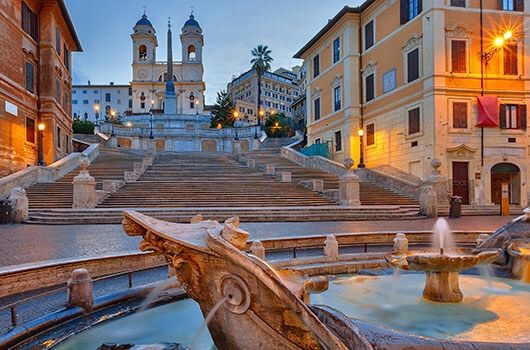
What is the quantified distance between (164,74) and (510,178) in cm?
7930

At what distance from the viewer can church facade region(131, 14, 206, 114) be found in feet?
299

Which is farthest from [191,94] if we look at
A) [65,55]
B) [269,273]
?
[269,273]

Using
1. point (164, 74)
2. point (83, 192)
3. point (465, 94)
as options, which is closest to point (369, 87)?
point (465, 94)

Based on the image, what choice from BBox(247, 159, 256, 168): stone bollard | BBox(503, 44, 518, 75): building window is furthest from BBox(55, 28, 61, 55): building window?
BBox(503, 44, 518, 75): building window

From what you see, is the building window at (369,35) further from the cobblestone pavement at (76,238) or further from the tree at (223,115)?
the tree at (223,115)

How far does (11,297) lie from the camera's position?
21.3 ft

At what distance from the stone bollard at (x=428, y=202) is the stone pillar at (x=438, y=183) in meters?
1.36

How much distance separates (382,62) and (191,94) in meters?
66.3

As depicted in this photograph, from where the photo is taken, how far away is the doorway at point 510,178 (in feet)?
82.7

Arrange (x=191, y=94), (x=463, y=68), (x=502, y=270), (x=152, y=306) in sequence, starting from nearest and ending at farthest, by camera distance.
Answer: (x=152, y=306) → (x=502, y=270) → (x=463, y=68) → (x=191, y=94)

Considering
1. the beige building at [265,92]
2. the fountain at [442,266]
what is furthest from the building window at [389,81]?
the beige building at [265,92]

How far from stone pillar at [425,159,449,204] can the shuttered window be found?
1117 centimetres

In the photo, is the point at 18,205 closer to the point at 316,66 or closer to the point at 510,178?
the point at 510,178

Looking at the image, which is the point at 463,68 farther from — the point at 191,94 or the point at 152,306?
the point at 191,94
